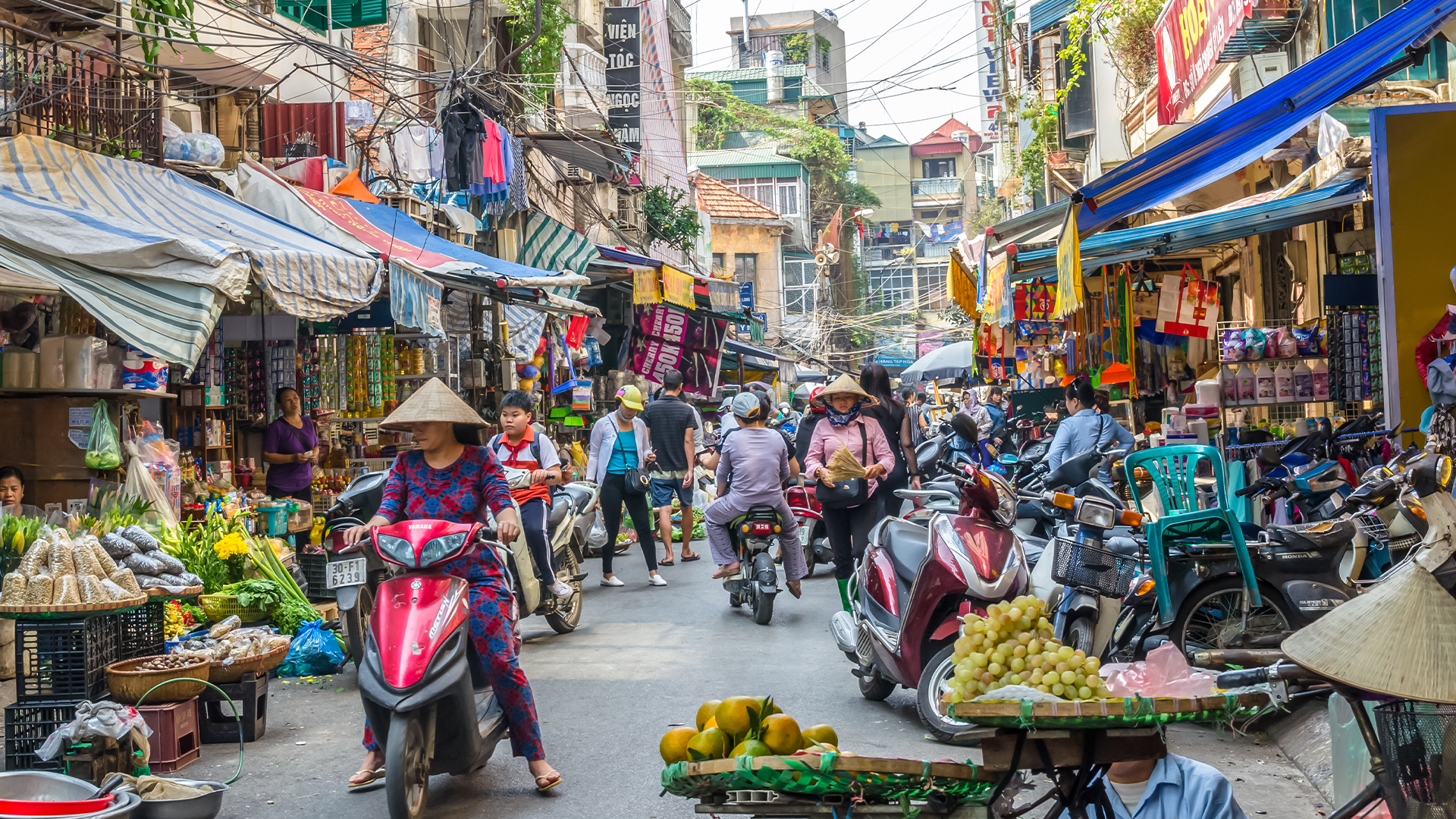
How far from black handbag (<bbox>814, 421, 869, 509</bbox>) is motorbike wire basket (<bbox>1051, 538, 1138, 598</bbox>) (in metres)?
2.81

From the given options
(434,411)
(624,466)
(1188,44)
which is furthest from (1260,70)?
(434,411)

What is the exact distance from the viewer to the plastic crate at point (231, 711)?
21.8 feet

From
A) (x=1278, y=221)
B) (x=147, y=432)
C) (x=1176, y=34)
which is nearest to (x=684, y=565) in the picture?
(x=147, y=432)

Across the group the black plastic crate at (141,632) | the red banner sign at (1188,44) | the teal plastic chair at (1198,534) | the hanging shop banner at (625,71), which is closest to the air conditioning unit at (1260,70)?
the red banner sign at (1188,44)

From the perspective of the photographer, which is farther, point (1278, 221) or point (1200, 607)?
point (1278, 221)

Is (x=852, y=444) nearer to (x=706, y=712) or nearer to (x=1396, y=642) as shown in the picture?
(x=706, y=712)

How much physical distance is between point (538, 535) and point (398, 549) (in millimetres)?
3921

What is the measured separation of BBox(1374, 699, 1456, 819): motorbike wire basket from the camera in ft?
7.13

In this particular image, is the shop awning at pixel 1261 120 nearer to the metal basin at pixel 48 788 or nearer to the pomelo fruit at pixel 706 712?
the pomelo fruit at pixel 706 712

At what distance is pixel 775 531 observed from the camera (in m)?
9.85

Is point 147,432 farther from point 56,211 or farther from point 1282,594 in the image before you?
point 1282,594

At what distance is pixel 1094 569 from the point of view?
20.0 feet

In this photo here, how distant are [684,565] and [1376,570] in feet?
25.5

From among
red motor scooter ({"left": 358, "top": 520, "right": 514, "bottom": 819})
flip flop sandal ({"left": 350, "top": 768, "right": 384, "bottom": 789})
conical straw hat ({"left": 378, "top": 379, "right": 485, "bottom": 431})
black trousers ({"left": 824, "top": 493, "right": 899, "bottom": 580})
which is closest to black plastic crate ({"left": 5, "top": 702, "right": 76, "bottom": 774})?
flip flop sandal ({"left": 350, "top": 768, "right": 384, "bottom": 789})
